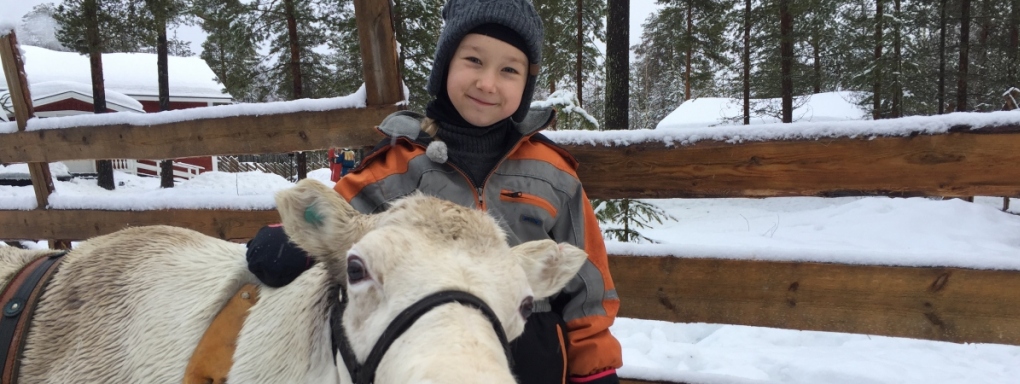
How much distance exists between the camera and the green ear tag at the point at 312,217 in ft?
4.92

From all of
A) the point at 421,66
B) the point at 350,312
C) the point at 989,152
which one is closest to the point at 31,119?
the point at 350,312

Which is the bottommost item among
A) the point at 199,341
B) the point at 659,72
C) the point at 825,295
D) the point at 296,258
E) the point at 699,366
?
the point at 699,366

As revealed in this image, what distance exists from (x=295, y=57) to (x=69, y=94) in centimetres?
1432

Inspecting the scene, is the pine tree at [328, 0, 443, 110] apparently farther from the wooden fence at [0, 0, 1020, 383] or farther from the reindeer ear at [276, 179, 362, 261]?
the reindeer ear at [276, 179, 362, 261]

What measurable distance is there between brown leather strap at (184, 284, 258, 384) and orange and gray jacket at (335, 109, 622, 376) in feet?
1.73

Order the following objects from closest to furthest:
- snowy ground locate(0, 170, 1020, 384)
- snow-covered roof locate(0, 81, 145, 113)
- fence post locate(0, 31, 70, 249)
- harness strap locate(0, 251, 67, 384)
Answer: harness strap locate(0, 251, 67, 384) → snowy ground locate(0, 170, 1020, 384) → fence post locate(0, 31, 70, 249) → snow-covered roof locate(0, 81, 145, 113)

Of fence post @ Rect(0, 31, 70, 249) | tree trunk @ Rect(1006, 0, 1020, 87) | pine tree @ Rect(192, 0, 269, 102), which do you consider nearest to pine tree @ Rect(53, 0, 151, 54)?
pine tree @ Rect(192, 0, 269, 102)

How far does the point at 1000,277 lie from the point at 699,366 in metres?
2.26

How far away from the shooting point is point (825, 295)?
8.67 ft

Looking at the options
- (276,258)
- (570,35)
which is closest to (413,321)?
(276,258)

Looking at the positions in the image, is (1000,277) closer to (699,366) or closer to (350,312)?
(699,366)

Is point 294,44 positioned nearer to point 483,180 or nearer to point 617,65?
point 617,65

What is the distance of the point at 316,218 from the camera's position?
1.51 metres

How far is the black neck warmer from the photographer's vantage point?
209 centimetres
